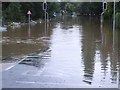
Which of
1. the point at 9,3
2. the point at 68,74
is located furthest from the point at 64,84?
the point at 9,3

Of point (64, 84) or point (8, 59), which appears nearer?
point (64, 84)

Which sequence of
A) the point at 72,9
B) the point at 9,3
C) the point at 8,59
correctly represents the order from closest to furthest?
the point at 8,59, the point at 9,3, the point at 72,9

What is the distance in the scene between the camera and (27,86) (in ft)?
35.6

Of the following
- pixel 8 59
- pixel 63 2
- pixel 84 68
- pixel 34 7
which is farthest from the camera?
pixel 63 2

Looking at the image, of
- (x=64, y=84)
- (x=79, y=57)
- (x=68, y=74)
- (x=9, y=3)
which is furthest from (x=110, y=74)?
(x=9, y=3)

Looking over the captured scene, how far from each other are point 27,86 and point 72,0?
496 feet

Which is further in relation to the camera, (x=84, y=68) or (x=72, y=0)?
(x=72, y=0)

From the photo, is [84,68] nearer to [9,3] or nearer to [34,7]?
[9,3]

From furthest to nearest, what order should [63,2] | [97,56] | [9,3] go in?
[63,2], [9,3], [97,56]

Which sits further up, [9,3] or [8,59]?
[9,3]

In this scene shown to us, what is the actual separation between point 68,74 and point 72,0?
148364 mm

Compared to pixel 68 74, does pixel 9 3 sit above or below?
above

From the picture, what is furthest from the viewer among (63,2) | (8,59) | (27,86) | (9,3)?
(63,2)

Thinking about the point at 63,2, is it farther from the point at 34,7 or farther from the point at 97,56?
the point at 97,56
